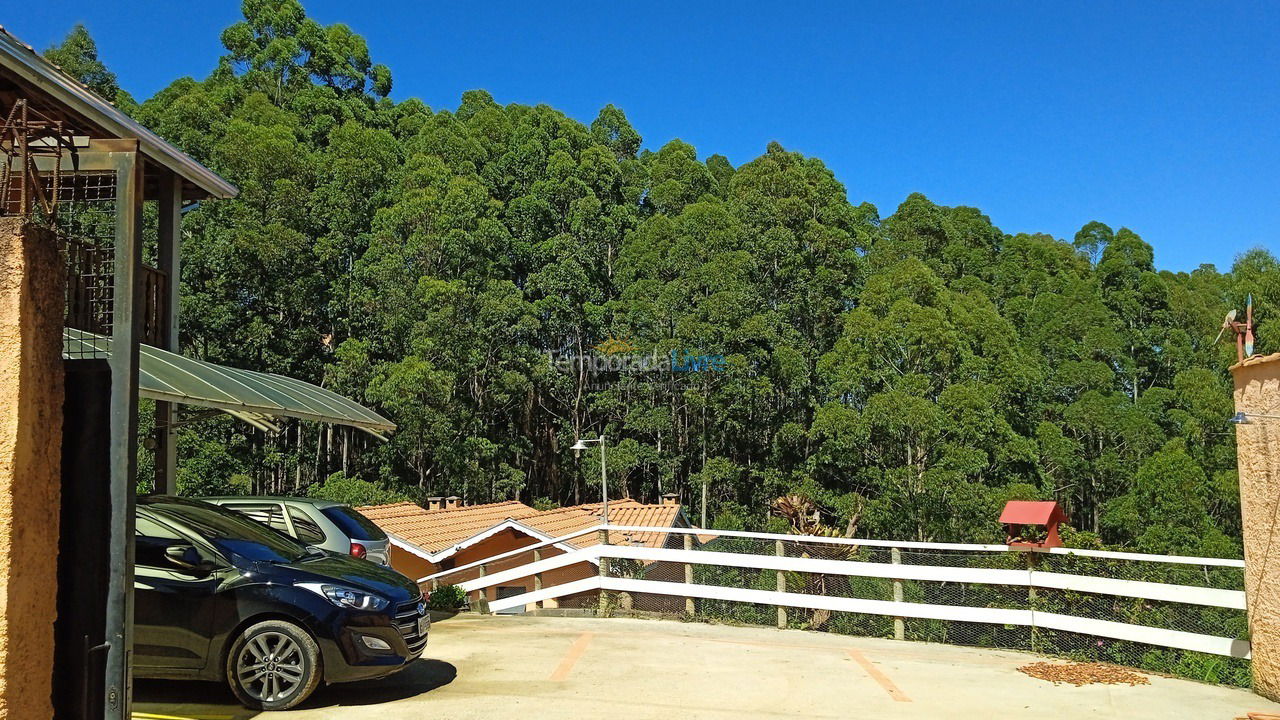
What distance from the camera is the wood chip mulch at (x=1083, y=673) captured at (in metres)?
8.45

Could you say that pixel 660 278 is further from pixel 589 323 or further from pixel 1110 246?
pixel 1110 246

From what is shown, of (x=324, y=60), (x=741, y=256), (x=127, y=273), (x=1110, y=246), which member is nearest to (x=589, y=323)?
(x=741, y=256)

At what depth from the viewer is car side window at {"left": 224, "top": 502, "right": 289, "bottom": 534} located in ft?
34.9

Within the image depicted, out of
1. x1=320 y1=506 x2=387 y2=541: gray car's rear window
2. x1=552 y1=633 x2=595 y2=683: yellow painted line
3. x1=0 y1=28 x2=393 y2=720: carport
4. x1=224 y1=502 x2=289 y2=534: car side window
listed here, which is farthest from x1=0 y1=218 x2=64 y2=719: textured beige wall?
x1=320 y1=506 x2=387 y2=541: gray car's rear window

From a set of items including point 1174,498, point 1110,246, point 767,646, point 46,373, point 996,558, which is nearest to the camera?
point 46,373

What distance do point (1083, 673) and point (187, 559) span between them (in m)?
7.38

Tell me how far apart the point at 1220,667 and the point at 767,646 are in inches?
160

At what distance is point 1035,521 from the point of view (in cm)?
1031

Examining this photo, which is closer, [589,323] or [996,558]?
[996,558]

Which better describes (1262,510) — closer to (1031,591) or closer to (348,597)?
(1031,591)

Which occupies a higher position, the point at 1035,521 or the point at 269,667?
the point at 1035,521

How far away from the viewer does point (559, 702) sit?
7457 millimetres

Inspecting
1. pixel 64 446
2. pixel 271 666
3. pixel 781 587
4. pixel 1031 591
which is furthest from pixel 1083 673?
pixel 64 446

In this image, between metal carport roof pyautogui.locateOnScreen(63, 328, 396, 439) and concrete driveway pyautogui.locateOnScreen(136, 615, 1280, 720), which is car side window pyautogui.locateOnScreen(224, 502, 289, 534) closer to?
metal carport roof pyautogui.locateOnScreen(63, 328, 396, 439)
